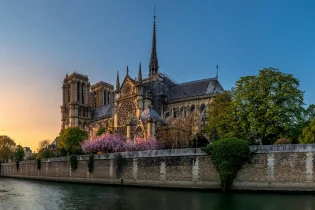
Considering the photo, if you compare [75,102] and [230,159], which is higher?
[75,102]

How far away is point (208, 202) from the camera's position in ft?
67.9

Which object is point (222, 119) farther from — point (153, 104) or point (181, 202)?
point (153, 104)

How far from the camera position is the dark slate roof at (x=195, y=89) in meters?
66.3

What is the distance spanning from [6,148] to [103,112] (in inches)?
1038

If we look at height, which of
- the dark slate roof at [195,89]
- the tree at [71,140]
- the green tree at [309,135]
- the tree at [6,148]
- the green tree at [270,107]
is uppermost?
the dark slate roof at [195,89]

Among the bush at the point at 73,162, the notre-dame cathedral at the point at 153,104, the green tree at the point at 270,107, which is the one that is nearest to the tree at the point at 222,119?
the green tree at the point at 270,107

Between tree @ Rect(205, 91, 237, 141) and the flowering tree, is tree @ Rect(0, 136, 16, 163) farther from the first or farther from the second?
tree @ Rect(205, 91, 237, 141)

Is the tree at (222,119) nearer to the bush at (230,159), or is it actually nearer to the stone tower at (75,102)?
the bush at (230,159)

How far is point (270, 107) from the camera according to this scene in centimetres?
2995

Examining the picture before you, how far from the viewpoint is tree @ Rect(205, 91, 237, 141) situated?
32688mm

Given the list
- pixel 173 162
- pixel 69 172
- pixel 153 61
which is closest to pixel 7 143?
pixel 153 61

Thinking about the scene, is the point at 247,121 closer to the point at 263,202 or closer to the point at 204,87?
the point at 263,202

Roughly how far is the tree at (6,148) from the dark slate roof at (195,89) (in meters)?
40.5

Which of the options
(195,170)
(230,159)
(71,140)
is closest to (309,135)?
(230,159)
